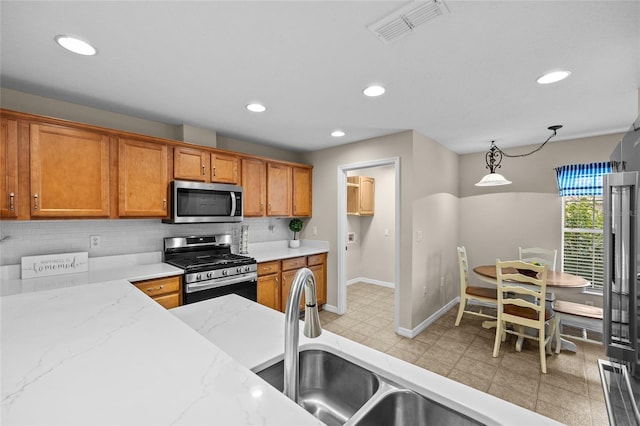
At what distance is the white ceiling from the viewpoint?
141 centimetres

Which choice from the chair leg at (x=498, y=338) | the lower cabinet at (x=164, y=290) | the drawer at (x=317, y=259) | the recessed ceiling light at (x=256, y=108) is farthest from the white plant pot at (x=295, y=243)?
the chair leg at (x=498, y=338)

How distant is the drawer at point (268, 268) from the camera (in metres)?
3.42

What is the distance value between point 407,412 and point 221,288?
2408mm

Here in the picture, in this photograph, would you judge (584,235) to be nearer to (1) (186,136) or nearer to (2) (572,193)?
(2) (572,193)

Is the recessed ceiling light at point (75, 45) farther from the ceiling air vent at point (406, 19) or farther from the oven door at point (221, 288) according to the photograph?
the oven door at point (221, 288)

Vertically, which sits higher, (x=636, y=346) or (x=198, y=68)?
(x=198, y=68)

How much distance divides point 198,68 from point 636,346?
2.66 meters

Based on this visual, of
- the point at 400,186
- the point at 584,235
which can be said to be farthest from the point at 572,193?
the point at 400,186

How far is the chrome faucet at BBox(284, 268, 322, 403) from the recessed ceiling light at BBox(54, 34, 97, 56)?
6.41 ft

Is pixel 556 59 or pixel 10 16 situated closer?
pixel 10 16

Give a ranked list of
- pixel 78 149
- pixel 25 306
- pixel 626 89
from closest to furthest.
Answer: pixel 25 306 → pixel 626 89 → pixel 78 149

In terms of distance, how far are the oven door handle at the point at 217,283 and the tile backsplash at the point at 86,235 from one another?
74 cm

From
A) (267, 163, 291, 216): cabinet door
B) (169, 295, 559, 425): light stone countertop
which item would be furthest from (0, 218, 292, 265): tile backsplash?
(169, 295, 559, 425): light stone countertop

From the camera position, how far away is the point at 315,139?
3.78 metres
